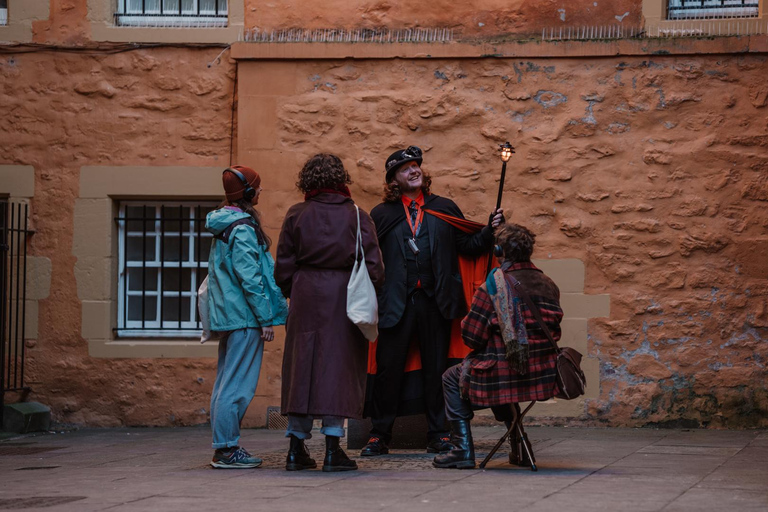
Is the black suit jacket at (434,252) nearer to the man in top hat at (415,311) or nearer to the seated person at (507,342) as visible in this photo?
the man in top hat at (415,311)

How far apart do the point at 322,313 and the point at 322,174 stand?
807mm

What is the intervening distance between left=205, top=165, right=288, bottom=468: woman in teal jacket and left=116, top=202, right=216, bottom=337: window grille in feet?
11.5

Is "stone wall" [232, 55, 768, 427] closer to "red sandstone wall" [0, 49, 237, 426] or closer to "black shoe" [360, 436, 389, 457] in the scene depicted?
"red sandstone wall" [0, 49, 237, 426]

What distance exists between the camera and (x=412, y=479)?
235 inches

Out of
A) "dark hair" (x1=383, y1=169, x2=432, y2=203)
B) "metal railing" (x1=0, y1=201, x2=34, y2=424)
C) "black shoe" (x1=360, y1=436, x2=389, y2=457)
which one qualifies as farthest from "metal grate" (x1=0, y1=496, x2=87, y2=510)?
"metal railing" (x1=0, y1=201, x2=34, y2=424)

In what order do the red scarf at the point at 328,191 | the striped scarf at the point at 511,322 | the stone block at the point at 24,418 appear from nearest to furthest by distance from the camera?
the striped scarf at the point at 511,322 → the red scarf at the point at 328,191 → the stone block at the point at 24,418

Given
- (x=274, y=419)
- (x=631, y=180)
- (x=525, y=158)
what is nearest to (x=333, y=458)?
(x=274, y=419)

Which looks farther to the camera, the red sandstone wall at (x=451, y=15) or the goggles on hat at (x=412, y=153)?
the red sandstone wall at (x=451, y=15)

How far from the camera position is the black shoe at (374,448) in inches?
283

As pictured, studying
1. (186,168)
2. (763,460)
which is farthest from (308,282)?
(186,168)

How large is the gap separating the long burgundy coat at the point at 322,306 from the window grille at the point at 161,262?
3.64 meters

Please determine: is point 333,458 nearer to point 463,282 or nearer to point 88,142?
point 463,282

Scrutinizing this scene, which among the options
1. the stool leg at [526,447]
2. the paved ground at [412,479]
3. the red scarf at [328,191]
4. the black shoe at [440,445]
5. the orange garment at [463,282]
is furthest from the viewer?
the orange garment at [463,282]

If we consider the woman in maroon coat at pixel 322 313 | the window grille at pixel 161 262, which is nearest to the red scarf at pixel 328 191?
the woman in maroon coat at pixel 322 313
